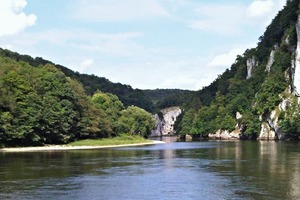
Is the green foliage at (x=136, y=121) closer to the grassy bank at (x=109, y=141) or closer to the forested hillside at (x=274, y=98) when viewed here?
the grassy bank at (x=109, y=141)

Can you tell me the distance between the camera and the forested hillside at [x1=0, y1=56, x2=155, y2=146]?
94688 millimetres

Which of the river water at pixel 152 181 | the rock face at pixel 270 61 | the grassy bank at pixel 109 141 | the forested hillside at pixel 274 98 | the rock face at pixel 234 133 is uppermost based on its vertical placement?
the rock face at pixel 270 61

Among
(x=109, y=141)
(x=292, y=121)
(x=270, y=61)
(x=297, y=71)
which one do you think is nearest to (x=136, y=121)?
(x=109, y=141)

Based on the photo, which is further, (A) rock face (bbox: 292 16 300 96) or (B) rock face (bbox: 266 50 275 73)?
(B) rock face (bbox: 266 50 275 73)

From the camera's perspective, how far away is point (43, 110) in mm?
103188

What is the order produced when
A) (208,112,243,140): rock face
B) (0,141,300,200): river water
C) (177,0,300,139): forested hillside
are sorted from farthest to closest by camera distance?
(208,112,243,140): rock face, (177,0,300,139): forested hillside, (0,141,300,200): river water

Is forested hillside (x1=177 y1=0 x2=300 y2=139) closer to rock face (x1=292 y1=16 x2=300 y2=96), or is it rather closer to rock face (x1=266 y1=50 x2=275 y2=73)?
rock face (x1=266 y1=50 x2=275 y2=73)

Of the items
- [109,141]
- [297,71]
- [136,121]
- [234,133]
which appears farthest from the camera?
[234,133]

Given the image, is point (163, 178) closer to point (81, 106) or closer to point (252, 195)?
point (252, 195)

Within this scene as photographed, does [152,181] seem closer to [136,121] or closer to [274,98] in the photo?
[274,98]

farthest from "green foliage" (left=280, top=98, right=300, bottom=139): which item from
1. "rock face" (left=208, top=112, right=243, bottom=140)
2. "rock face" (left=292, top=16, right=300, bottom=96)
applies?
"rock face" (left=208, top=112, right=243, bottom=140)

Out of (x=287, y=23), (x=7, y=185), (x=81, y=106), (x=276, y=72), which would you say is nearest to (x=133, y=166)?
(x=7, y=185)

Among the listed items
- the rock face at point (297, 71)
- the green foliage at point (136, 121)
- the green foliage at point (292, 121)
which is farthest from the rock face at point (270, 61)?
the green foliage at point (136, 121)

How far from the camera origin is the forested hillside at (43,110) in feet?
311
